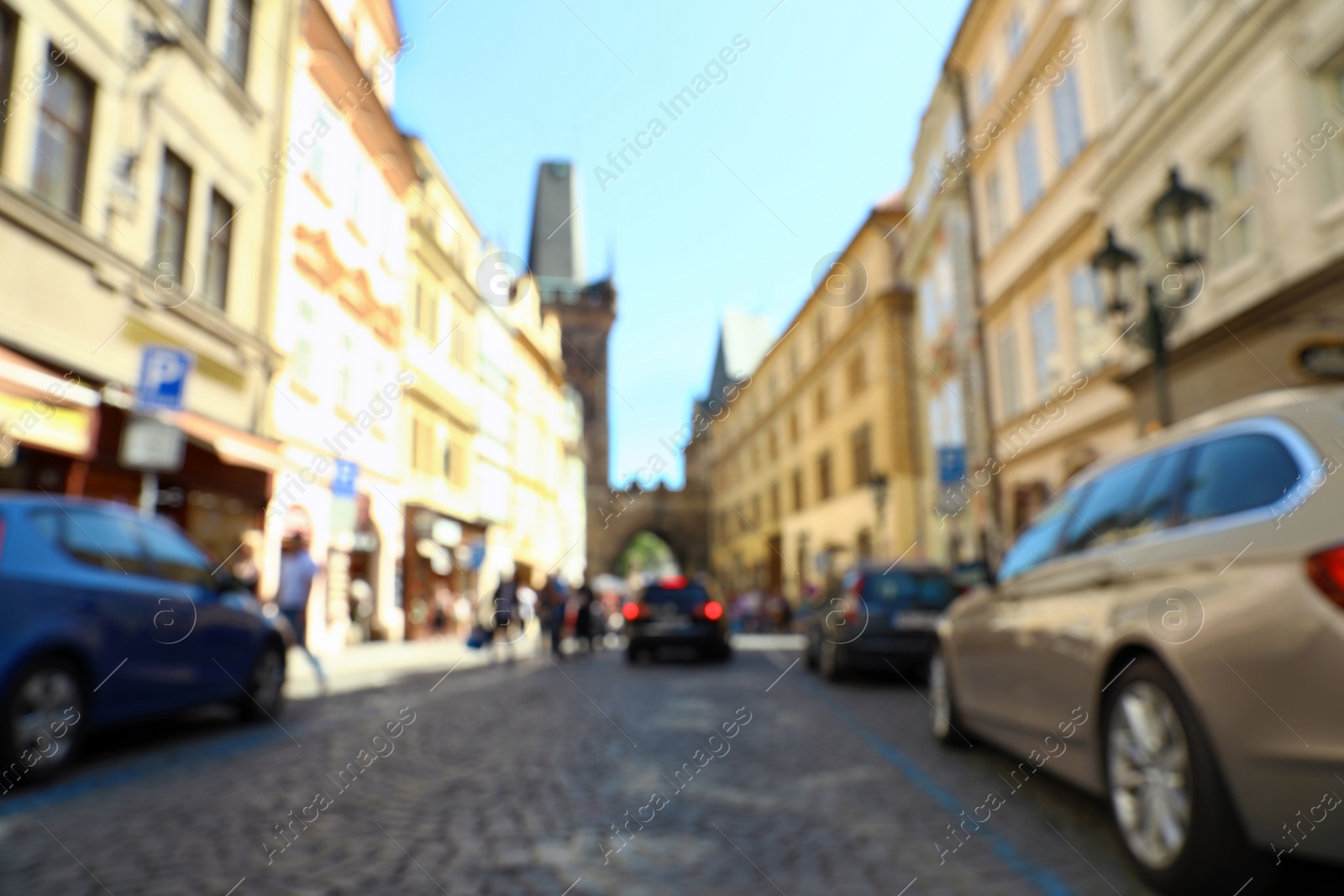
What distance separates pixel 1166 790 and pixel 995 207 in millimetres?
19352

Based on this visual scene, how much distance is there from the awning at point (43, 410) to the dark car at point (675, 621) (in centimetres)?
874

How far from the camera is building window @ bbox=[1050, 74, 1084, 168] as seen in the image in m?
16.3

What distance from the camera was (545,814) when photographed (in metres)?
4.78

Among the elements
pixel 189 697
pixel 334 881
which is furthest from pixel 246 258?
pixel 334 881

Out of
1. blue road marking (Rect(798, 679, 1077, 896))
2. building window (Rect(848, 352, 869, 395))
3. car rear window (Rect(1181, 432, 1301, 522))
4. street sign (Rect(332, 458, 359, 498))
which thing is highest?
building window (Rect(848, 352, 869, 395))

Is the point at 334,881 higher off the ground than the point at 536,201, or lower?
lower

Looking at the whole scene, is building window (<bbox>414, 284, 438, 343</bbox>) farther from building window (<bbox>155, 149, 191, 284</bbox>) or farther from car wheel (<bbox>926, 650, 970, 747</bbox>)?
car wheel (<bbox>926, 650, 970, 747</bbox>)

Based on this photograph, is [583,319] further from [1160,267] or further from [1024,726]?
[1024,726]

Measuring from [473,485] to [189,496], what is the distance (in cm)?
1868

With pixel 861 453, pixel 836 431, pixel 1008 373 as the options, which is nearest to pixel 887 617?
pixel 1008 373

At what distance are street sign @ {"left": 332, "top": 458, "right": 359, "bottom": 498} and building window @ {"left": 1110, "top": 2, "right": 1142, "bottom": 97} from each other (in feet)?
45.0

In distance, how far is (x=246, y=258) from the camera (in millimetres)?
16578

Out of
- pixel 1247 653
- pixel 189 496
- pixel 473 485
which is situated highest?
pixel 473 485

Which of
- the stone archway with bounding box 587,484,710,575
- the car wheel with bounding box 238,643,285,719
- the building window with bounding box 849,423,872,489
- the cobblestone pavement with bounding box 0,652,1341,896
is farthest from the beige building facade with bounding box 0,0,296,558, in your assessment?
the stone archway with bounding box 587,484,710,575
